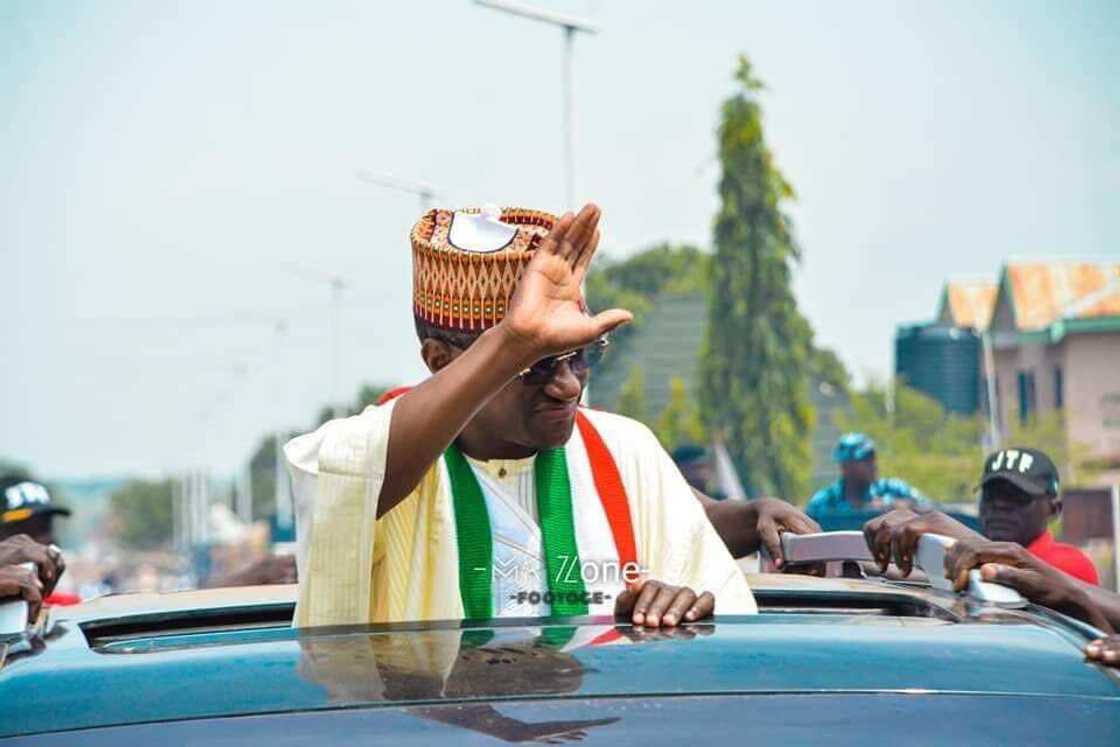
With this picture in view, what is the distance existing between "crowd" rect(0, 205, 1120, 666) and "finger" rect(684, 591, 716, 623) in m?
0.06

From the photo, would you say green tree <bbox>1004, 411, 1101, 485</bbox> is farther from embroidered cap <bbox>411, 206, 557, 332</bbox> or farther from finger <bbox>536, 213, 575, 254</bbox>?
finger <bbox>536, 213, 575, 254</bbox>

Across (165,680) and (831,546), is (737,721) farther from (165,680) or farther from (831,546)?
(831,546)

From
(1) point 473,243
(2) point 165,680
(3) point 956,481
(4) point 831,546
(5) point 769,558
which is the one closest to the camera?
(2) point 165,680

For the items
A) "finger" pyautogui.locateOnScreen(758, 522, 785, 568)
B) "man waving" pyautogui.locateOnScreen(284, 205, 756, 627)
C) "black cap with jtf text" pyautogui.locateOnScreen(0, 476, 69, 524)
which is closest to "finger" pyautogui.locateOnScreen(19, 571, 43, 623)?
"man waving" pyautogui.locateOnScreen(284, 205, 756, 627)

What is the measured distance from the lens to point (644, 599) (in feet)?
9.73

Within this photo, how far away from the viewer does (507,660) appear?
2604 mm

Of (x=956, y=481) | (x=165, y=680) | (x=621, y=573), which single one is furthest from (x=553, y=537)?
(x=956, y=481)

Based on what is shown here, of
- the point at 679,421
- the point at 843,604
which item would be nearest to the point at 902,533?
the point at 843,604

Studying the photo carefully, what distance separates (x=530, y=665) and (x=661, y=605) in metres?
0.40

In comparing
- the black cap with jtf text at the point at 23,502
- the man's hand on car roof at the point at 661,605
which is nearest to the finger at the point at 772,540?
the man's hand on car roof at the point at 661,605

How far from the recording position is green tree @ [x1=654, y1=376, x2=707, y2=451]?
158ft

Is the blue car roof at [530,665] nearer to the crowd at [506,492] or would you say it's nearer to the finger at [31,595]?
the finger at [31,595]

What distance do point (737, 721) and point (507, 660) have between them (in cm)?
35

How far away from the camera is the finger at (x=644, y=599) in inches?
114
